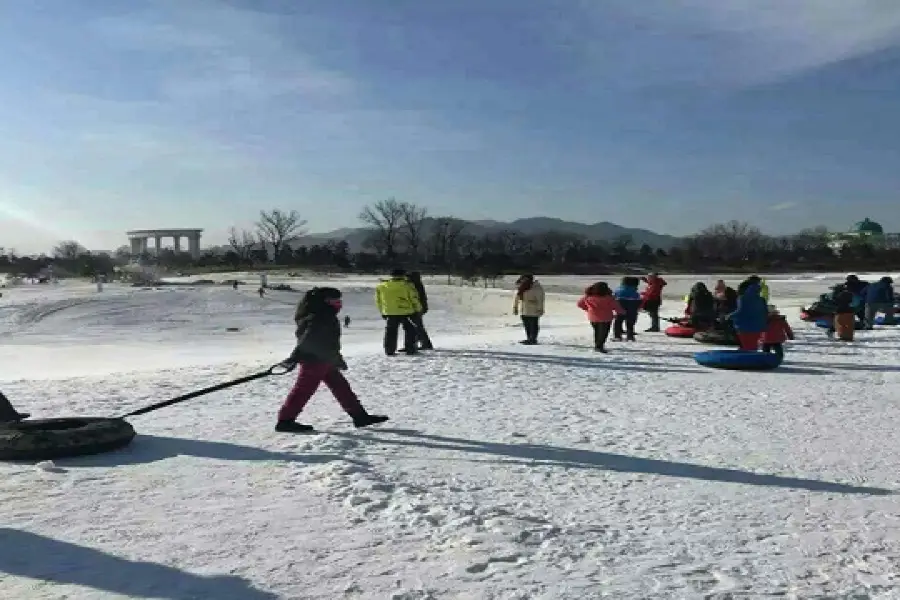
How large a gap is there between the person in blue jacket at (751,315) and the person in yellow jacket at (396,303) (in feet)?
19.4

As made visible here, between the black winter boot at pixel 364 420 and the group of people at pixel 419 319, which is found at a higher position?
A: the group of people at pixel 419 319

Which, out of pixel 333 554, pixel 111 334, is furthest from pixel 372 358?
pixel 111 334

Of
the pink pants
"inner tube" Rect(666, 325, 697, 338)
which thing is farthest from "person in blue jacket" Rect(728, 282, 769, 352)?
the pink pants

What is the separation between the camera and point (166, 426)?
29.6 feet

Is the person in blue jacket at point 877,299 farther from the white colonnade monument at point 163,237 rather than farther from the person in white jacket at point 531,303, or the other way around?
the white colonnade monument at point 163,237

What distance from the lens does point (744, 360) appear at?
14039mm

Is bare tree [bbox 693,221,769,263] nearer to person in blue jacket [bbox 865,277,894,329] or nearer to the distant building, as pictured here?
the distant building

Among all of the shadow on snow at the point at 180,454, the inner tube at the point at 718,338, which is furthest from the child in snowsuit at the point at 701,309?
the shadow on snow at the point at 180,454

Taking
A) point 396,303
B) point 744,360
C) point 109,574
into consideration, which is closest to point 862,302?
point 744,360

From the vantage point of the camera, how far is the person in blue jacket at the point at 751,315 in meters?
14.6

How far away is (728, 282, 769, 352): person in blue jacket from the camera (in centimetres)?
1461

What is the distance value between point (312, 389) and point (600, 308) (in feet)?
29.4

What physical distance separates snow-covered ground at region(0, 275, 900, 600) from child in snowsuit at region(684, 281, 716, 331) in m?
6.61

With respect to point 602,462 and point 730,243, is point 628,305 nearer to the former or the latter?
point 602,462
